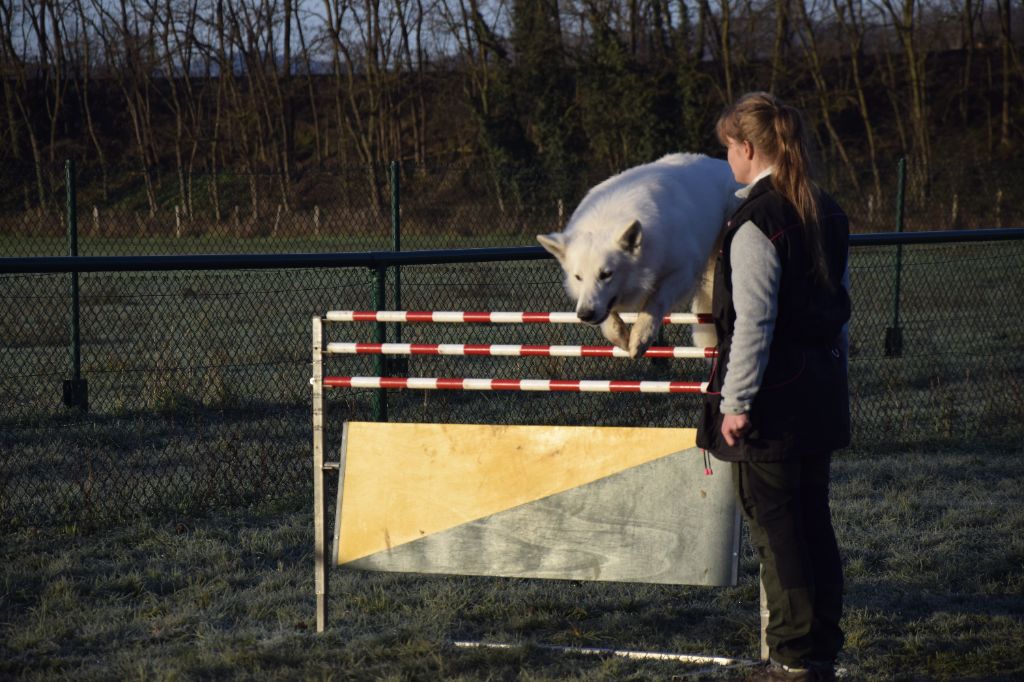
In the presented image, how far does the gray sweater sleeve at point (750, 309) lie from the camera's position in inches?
131

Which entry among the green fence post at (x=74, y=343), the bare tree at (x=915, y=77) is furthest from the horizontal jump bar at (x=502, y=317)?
the bare tree at (x=915, y=77)

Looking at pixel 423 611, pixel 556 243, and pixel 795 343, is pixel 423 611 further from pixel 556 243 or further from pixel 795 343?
pixel 795 343

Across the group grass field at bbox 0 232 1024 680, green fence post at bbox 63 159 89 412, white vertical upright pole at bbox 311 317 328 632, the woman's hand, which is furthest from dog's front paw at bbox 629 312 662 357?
green fence post at bbox 63 159 89 412

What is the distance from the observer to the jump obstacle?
13.9 feet

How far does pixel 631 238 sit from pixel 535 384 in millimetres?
740

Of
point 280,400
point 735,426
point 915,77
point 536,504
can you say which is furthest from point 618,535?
point 915,77

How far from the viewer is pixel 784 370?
347 cm

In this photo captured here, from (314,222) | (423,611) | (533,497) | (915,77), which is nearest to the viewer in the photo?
(533,497)

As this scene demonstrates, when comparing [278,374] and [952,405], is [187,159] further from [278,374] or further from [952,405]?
[952,405]

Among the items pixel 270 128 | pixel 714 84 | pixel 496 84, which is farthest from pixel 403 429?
pixel 270 128

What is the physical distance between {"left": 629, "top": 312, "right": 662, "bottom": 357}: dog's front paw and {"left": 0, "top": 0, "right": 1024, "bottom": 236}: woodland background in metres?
23.9

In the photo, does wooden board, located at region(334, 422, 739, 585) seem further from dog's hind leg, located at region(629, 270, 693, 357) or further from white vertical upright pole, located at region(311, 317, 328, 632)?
dog's hind leg, located at region(629, 270, 693, 357)

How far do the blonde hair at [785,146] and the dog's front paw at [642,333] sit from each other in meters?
0.87

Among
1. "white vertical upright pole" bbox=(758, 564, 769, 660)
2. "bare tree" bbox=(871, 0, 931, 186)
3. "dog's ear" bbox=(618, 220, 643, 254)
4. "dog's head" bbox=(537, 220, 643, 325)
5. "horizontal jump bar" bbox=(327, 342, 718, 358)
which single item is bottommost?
"white vertical upright pole" bbox=(758, 564, 769, 660)
